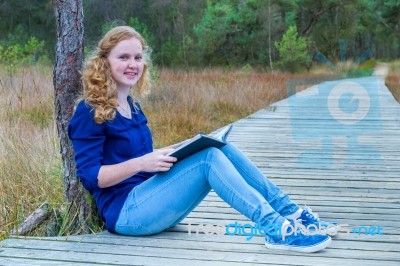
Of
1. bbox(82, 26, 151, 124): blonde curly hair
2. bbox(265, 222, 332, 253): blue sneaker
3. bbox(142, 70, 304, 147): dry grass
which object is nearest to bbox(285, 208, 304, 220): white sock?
bbox(265, 222, 332, 253): blue sneaker

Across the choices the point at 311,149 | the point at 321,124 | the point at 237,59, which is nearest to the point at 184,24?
the point at 237,59

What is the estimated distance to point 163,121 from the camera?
21.9 ft

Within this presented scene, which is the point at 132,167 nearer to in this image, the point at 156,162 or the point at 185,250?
the point at 156,162

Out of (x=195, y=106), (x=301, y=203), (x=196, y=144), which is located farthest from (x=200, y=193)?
(x=195, y=106)

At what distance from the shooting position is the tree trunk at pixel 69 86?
2.72m

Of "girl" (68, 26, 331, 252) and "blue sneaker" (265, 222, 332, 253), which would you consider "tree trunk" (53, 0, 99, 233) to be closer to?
"girl" (68, 26, 331, 252)

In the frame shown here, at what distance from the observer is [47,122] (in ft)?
17.6

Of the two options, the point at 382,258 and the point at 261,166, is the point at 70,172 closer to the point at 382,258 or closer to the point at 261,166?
the point at 382,258

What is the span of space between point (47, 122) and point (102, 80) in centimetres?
299

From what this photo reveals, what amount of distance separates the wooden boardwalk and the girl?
101 mm

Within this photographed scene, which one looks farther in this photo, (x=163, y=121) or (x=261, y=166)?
(x=163, y=121)

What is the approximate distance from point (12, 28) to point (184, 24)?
7.65 metres

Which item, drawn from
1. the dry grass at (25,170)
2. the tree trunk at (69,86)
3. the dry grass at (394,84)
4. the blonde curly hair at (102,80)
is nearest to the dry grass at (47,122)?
the dry grass at (25,170)

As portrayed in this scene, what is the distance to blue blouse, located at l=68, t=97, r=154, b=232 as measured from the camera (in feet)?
8.00
